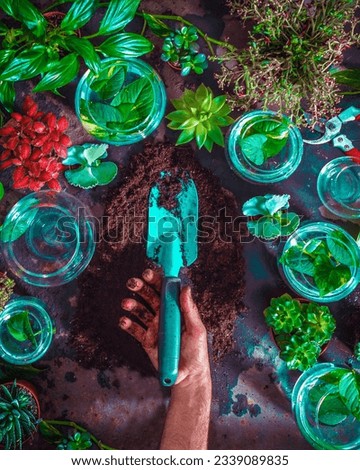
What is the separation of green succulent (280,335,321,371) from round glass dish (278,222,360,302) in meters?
0.16

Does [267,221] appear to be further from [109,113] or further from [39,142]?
[39,142]

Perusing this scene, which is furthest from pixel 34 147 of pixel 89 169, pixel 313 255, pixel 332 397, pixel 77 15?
pixel 332 397

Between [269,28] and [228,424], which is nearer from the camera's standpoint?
[269,28]

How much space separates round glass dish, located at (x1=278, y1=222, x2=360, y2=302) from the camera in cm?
158

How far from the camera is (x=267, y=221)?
162 cm

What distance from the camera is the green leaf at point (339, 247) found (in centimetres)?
158

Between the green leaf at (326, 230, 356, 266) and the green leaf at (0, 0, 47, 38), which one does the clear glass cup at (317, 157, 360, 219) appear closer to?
the green leaf at (326, 230, 356, 266)

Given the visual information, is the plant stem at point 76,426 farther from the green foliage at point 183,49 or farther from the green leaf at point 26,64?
the green foliage at point 183,49

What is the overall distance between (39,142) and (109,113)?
9.4 inches

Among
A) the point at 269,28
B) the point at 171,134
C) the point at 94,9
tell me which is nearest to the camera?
the point at 269,28

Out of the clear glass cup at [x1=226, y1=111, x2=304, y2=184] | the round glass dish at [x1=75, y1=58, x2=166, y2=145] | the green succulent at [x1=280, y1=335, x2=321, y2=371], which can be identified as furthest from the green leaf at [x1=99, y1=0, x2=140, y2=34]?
the green succulent at [x1=280, y1=335, x2=321, y2=371]

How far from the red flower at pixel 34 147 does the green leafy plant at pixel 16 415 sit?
2.02ft

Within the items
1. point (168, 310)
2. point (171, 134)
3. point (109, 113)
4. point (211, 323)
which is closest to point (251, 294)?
point (211, 323)

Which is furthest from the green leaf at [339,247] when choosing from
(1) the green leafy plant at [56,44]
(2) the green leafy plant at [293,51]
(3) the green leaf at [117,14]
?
(3) the green leaf at [117,14]
